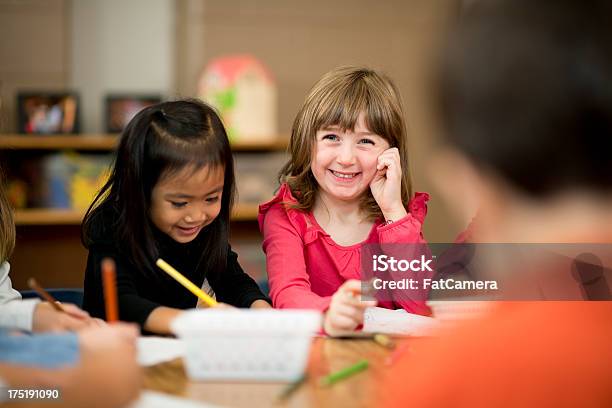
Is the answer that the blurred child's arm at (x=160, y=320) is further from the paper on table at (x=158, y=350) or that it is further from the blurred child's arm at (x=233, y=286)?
the blurred child's arm at (x=233, y=286)

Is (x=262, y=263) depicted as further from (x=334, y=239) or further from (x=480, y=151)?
(x=480, y=151)

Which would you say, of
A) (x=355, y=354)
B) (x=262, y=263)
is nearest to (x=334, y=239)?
(x=355, y=354)

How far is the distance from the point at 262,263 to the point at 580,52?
11.1 feet

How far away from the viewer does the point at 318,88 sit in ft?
5.02

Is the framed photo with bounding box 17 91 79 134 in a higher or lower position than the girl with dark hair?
higher

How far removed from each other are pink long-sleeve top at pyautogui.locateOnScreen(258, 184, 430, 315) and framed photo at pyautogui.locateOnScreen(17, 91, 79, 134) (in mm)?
2608

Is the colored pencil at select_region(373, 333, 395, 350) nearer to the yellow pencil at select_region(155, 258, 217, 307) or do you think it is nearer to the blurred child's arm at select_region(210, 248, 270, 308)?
the yellow pencil at select_region(155, 258, 217, 307)

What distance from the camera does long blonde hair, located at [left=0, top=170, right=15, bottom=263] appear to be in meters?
1.33

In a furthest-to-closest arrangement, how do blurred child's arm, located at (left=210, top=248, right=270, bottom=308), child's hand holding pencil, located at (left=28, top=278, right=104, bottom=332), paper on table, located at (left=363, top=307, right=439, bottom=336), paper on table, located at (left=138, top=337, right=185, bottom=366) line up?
blurred child's arm, located at (left=210, top=248, right=270, bottom=308) < paper on table, located at (left=363, top=307, right=439, bottom=336) < child's hand holding pencil, located at (left=28, top=278, right=104, bottom=332) < paper on table, located at (left=138, top=337, right=185, bottom=366)

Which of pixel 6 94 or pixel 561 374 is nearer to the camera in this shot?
pixel 561 374

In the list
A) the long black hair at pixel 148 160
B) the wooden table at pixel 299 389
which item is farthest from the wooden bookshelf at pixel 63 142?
the wooden table at pixel 299 389

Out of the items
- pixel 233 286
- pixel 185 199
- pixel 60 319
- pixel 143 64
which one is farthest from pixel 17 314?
pixel 143 64

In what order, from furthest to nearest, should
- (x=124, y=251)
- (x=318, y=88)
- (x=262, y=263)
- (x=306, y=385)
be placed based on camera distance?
(x=262, y=263) < (x=318, y=88) < (x=124, y=251) < (x=306, y=385)

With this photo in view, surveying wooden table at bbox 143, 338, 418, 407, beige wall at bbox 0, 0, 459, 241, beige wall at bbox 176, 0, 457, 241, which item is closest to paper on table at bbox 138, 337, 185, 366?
wooden table at bbox 143, 338, 418, 407
